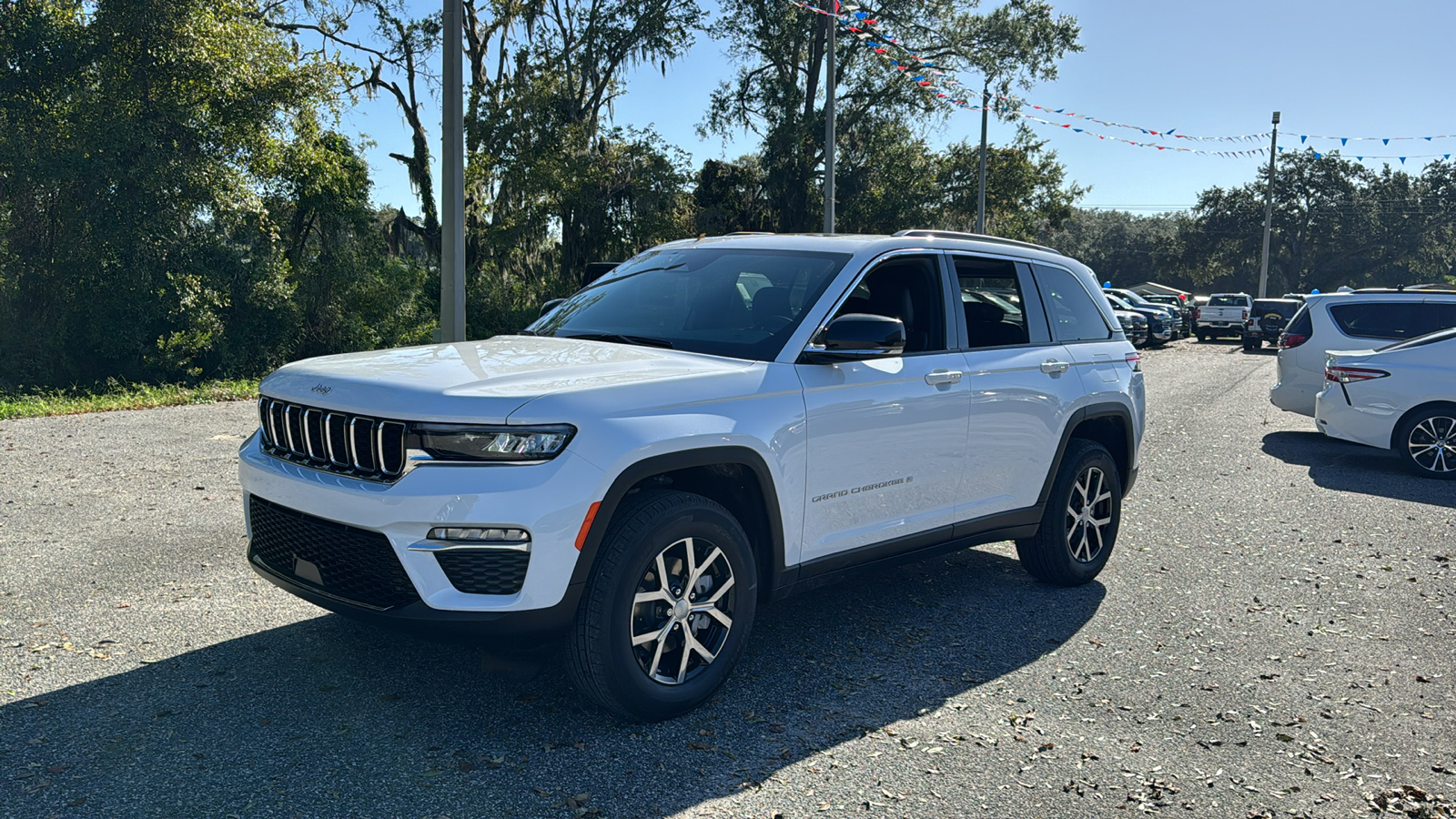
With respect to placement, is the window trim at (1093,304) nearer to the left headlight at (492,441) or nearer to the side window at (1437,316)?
the left headlight at (492,441)

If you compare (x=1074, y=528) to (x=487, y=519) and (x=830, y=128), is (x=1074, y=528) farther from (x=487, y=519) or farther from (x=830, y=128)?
(x=830, y=128)

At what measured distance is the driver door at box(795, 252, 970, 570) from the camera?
4.46 meters

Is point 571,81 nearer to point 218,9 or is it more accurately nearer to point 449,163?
point 218,9

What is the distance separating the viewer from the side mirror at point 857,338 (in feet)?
14.3

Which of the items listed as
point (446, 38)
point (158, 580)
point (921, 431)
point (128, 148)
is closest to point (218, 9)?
point (128, 148)

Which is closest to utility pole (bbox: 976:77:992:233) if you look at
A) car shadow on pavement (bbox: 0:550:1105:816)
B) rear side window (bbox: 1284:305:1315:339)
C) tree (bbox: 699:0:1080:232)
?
tree (bbox: 699:0:1080:232)

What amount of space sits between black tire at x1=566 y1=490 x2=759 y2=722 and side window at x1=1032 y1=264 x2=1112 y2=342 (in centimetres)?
273

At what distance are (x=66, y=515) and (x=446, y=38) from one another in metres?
7.76

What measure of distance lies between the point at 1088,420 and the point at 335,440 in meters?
4.21

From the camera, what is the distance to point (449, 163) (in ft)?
43.9

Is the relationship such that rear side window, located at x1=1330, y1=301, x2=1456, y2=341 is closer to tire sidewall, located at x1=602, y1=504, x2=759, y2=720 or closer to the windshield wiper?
the windshield wiper

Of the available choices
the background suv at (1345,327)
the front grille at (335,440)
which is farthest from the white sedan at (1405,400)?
the front grille at (335,440)

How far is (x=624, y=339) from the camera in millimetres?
4898

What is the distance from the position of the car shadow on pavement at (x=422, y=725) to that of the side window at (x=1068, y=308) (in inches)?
67.7
